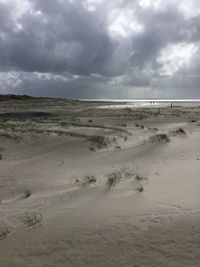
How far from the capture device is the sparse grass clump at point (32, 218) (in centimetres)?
724

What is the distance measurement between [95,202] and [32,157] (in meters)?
8.92

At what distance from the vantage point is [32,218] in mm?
7500

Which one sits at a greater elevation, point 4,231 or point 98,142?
point 98,142

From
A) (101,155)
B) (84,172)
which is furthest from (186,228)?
(101,155)

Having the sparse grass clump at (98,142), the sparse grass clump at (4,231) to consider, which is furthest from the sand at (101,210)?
the sparse grass clump at (98,142)

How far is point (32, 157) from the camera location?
16734 millimetres

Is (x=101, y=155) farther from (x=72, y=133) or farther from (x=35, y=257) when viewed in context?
(x=35, y=257)

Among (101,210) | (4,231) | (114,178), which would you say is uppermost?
(114,178)

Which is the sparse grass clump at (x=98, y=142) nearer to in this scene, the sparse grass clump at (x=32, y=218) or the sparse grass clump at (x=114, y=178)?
the sparse grass clump at (x=114, y=178)

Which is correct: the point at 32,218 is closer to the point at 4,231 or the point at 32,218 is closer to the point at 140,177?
the point at 4,231

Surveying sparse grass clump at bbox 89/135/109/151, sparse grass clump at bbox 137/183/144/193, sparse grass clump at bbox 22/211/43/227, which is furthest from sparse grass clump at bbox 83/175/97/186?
sparse grass clump at bbox 89/135/109/151

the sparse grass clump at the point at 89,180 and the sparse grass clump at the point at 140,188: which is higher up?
the sparse grass clump at the point at 140,188

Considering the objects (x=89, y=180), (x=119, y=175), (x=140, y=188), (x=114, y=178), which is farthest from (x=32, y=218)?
(x=119, y=175)

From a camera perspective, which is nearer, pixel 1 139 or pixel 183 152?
pixel 183 152
